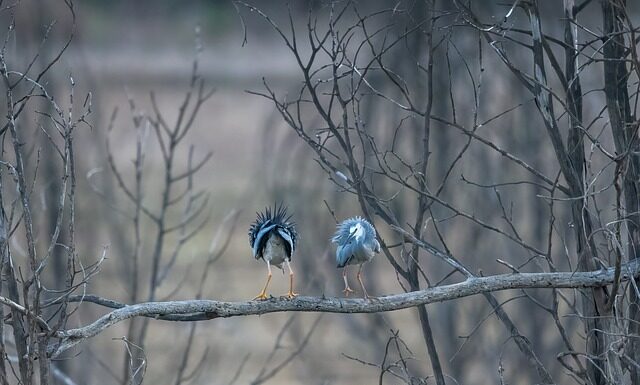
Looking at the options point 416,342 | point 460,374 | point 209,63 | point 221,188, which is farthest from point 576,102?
point 209,63

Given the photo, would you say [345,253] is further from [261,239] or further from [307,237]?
[307,237]

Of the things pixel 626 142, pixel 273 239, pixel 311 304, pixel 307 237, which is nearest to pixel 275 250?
pixel 273 239

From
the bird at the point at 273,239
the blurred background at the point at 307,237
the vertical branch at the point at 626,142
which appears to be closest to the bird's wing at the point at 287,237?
the bird at the point at 273,239

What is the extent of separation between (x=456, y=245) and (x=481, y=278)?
888cm

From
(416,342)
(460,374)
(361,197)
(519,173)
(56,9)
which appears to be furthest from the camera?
(416,342)

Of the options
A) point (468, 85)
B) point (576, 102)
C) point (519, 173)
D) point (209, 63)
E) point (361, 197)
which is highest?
point (209, 63)

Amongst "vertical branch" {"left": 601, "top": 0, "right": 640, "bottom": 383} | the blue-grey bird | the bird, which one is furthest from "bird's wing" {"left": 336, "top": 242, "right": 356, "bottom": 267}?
"vertical branch" {"left": 601, "top": 0, "right": 640, "bottom": 383}

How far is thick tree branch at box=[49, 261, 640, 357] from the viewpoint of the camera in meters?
3.79

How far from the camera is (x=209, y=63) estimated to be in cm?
3103

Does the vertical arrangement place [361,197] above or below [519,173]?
below

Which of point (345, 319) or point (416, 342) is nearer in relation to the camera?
point (345, 319)

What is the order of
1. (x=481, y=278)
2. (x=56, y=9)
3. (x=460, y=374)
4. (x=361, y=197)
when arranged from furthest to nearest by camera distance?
(x=56, y=9) → (x=460, y=374) → (x=361, y=197) → (x=481, y=278)

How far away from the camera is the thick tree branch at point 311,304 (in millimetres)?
3793

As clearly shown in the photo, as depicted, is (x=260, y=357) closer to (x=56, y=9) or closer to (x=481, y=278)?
(x=56, y=9)
